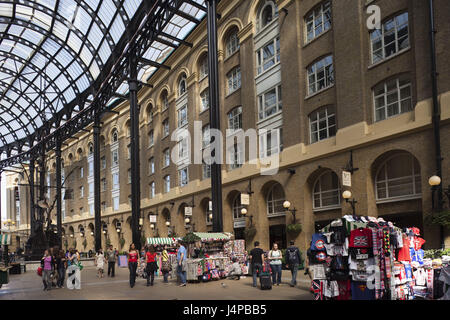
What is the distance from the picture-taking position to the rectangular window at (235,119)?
26.8 meters

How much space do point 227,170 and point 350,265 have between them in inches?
764

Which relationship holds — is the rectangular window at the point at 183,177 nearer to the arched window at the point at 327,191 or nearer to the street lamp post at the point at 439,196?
the arched window at the point at 327,191

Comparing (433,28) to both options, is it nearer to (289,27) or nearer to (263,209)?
(289,27)

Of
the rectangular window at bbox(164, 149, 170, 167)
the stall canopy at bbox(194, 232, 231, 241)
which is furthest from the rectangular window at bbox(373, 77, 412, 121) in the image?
the rectangular window at bbox(164, 149, 170, 167)

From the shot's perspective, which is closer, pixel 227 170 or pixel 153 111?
pixel 227 170

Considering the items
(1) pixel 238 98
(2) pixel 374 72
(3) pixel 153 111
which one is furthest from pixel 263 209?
(3) pixel 153 111

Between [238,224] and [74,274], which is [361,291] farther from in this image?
[238,224]

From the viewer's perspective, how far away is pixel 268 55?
2431 centimetres

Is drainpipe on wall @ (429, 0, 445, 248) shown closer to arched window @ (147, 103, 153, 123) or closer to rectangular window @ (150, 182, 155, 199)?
rectangular window @ (150, 182, 155, 199)

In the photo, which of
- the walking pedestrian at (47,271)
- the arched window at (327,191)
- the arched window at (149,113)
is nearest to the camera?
the walking pedestrian at (47,271)

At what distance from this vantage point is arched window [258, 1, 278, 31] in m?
24.4

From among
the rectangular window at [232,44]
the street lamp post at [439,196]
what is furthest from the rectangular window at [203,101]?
the street lamp post at [439,196]

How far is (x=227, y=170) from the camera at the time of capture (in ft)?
90.3

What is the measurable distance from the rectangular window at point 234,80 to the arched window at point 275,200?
25.2 feet
